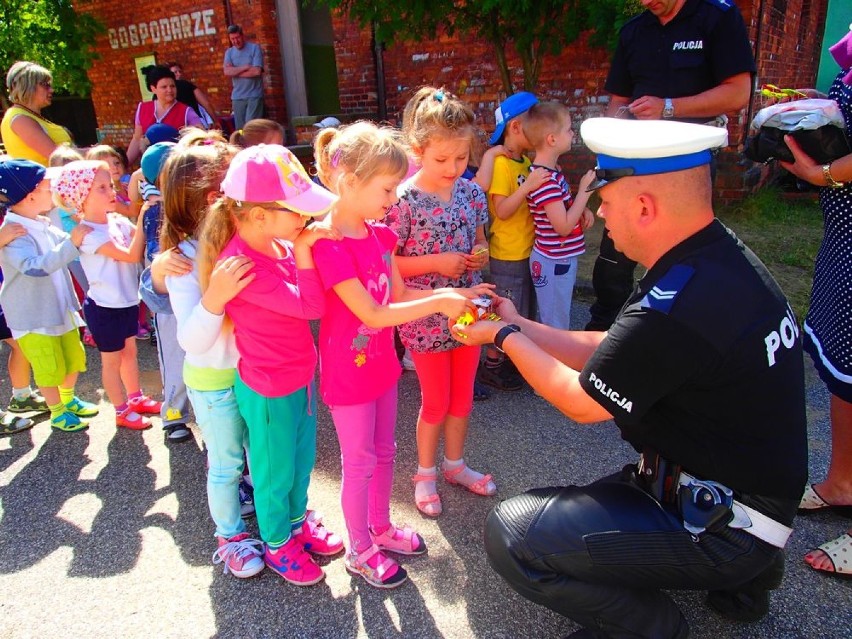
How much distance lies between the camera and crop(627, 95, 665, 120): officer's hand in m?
3.56

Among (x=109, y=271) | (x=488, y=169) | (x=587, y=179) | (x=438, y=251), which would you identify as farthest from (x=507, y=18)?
(x=109, y=271)

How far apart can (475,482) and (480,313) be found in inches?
39.5

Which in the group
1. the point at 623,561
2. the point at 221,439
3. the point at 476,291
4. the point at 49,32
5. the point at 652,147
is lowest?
the point at 623,561

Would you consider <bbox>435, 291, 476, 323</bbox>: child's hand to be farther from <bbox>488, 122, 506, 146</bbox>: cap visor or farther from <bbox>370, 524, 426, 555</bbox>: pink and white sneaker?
<bbox>488, 122, 506, 146</bbox>: cap visor

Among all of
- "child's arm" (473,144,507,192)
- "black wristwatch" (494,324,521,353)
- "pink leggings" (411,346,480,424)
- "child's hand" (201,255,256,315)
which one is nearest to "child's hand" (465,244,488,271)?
"pink leggings" (411,346,480,424)

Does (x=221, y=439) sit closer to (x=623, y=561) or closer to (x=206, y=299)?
(x=206, y=299)

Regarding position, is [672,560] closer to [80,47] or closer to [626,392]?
[626,392]

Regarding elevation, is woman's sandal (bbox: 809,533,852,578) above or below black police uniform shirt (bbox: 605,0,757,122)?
below

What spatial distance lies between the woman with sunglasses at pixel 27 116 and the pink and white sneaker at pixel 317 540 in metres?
4.15

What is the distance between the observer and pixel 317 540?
255 centimetres

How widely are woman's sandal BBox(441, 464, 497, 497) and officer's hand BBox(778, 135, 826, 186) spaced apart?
195 centimetres

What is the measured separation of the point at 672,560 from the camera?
1.82 m

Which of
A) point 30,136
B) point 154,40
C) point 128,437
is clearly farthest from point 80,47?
point 128,437

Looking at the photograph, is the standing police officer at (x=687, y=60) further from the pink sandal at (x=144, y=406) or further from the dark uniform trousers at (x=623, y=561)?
the pink sandal at (x=144, y=406)
